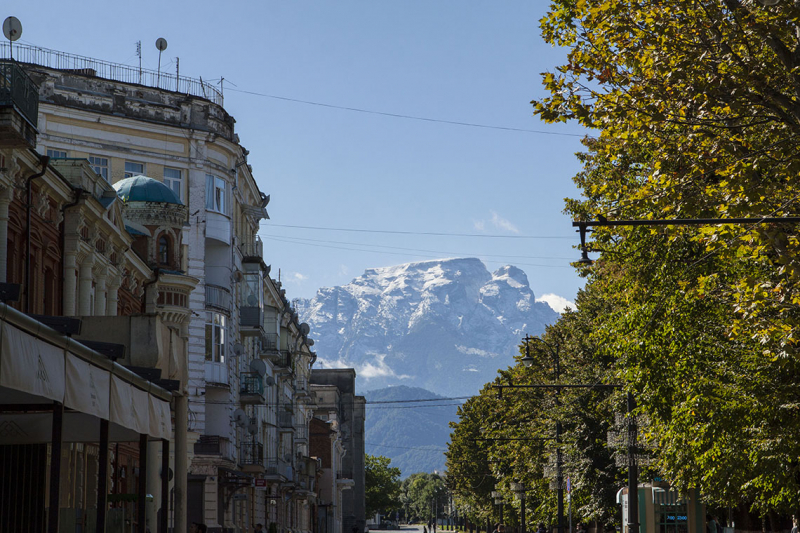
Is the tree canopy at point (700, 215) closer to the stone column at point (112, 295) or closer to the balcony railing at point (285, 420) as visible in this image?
the stone column at point (112, 295)

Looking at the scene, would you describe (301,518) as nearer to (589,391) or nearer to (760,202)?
(589,391)

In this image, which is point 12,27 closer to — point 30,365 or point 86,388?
point 86,388

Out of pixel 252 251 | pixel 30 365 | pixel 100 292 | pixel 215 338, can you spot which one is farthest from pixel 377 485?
pixel 30 365

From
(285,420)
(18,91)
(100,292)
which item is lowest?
(285,420)

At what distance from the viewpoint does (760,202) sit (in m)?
17.4

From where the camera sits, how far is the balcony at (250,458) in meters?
54.2

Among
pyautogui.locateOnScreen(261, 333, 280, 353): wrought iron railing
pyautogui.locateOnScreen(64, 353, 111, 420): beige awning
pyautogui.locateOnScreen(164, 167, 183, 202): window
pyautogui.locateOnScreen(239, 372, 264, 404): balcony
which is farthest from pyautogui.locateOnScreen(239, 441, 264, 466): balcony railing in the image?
pyautogui.locateOnScreen(64, 353, 111, 420): beige awning

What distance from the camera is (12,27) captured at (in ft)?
120

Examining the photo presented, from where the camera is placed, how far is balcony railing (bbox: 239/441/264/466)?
54.4m

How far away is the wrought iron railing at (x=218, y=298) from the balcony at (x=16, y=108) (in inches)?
1068

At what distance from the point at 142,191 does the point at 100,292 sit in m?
9.38

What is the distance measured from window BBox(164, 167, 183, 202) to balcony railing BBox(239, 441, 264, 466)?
13413 mm

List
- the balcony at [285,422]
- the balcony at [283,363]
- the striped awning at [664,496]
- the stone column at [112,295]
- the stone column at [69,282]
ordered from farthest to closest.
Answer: the balcony at [285,422]
the balcony at [283,363]
the striped awning at [664,496]
the stone column at [112,295]
the stone column at [69,282]

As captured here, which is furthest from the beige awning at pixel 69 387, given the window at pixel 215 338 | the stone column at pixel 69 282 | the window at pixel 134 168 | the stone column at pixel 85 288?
the window at pixel 134 168
